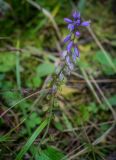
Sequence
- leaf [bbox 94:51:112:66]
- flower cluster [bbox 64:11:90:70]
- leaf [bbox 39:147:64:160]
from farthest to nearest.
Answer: leaf [bbox 94:51:112:66], leaf [bbox 39:147:64:160], flower cluster [bbox 64:11:90:70]

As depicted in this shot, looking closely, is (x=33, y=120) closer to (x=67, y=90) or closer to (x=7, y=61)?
(x=67, y=90)

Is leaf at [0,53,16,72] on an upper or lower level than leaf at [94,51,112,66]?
upper

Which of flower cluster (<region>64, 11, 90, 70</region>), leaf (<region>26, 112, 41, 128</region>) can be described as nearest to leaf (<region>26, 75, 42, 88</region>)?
leaf (<region>26, 112, 41, 128</region>)

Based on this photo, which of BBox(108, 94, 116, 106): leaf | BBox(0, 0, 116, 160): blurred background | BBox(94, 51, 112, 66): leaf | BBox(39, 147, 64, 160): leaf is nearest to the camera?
BBox(39, 147, 64, 160): leaf

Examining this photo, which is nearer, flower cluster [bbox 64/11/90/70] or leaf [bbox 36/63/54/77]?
flower cluster [bbox 64/11/90/70]

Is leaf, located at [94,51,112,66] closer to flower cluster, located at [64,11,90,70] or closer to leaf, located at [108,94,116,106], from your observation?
leaf, located at [108,94,116,106]

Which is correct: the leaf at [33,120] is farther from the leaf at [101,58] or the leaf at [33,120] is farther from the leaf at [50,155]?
the leaf at [101,58]

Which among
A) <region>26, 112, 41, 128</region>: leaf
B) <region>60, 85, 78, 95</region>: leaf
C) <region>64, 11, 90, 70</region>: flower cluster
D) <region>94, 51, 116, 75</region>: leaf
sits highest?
<region>64, 11, 90, 70</region>: flower cluster

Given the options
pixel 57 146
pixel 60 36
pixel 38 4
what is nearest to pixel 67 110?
pixel 57 146

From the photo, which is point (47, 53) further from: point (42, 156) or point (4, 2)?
point (42, 156)
